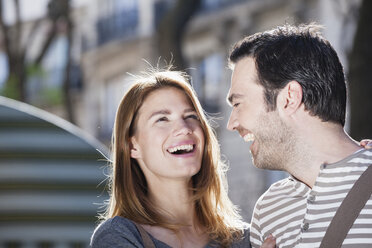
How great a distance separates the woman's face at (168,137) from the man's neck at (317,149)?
526 millimetres

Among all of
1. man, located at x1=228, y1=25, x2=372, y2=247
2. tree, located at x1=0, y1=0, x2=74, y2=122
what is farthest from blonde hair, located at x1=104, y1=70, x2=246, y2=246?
tree, located at x1=0, y1=0, x2=74, y2=122

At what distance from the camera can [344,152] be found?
147 inches

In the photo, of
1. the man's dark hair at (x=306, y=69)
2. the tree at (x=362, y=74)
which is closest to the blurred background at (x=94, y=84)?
the tree at (x=362, y=74)

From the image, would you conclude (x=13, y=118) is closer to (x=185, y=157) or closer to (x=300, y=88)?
(x=185, y=157)

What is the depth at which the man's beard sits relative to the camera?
387 cm

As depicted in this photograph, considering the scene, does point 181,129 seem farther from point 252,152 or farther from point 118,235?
point 118,235

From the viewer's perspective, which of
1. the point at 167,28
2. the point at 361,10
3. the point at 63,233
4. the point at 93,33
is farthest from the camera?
the point at 93,33

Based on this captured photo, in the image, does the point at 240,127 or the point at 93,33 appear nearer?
the point at 240,127

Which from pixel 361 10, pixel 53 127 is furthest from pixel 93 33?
pixel 53 127

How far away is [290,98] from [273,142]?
8.2 inches

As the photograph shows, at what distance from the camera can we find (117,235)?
3.75m

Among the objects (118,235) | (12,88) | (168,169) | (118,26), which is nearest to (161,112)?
(168,169)

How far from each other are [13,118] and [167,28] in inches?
151

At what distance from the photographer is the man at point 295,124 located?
3699 millimetres
